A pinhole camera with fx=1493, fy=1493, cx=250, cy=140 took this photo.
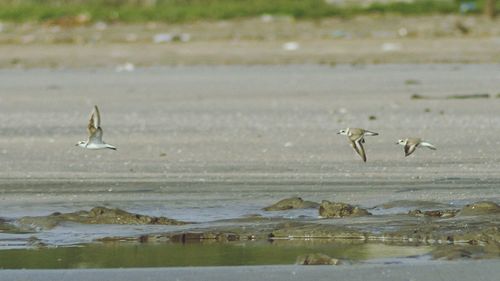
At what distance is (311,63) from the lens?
28.1 metres

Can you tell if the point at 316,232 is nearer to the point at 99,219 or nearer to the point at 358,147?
the point at 99,219

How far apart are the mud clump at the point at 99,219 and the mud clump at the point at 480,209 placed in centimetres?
195

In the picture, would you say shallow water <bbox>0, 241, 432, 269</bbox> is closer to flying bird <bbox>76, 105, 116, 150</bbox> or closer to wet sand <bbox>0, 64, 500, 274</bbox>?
wet sand <bbox>0, 64, 500, 274</bbox>

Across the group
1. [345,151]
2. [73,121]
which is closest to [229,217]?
[345,151]

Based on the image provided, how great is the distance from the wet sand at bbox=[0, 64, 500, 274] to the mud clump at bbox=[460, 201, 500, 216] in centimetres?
77

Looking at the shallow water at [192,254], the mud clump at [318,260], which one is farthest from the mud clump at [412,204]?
the mud clump at [318,260]

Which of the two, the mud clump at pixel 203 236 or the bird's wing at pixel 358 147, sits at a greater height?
the bird's wing at pixel 358 147

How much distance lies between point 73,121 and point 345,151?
4825 millimetres

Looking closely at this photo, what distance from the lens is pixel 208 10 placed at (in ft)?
130

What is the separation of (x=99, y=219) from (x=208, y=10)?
29561mm

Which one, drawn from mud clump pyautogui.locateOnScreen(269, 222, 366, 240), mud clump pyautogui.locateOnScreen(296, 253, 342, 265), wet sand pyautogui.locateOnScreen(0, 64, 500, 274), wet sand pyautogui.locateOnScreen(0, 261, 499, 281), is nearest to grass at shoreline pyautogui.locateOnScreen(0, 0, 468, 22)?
wet sand pyautogui.locateOnScreen(0, 64, 500, 274)

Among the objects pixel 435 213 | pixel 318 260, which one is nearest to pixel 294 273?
pixel 318 260

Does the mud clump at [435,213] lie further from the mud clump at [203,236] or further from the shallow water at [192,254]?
the mud clump at [203,236]

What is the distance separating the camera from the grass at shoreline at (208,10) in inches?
1533
